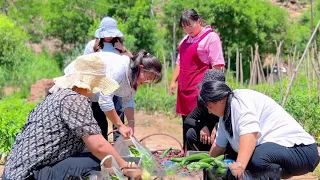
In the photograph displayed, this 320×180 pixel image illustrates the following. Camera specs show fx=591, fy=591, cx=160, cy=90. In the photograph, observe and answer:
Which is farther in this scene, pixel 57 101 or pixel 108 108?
pixel 108 108

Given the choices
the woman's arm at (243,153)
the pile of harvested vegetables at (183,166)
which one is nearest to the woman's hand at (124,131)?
the pile of harvested vegetables at (183,166)

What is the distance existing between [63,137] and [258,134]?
1.19m

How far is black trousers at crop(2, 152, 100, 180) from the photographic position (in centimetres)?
325

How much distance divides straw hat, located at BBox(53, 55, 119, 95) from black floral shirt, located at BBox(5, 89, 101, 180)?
0.06 meters

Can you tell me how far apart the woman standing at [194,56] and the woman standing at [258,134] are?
4.79 feet

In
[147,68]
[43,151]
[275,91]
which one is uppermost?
[147,68]

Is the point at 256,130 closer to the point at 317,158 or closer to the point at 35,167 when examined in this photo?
the point at 317,158

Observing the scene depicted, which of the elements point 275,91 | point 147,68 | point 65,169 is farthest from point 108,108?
point 275,91

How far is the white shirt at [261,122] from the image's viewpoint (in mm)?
3512

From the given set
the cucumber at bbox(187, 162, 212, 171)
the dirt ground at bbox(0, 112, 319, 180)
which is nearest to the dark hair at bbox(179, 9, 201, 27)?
the cucumber at bbox(187, 162, 212, 171)

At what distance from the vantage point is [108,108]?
13.9 ft

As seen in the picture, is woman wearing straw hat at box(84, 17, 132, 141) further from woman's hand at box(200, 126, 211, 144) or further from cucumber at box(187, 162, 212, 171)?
cucumber at box(187, 162, 212, 171)

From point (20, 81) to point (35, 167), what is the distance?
12.8 m

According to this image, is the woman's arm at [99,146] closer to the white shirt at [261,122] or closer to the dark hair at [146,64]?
the white shirt at [261,122]
